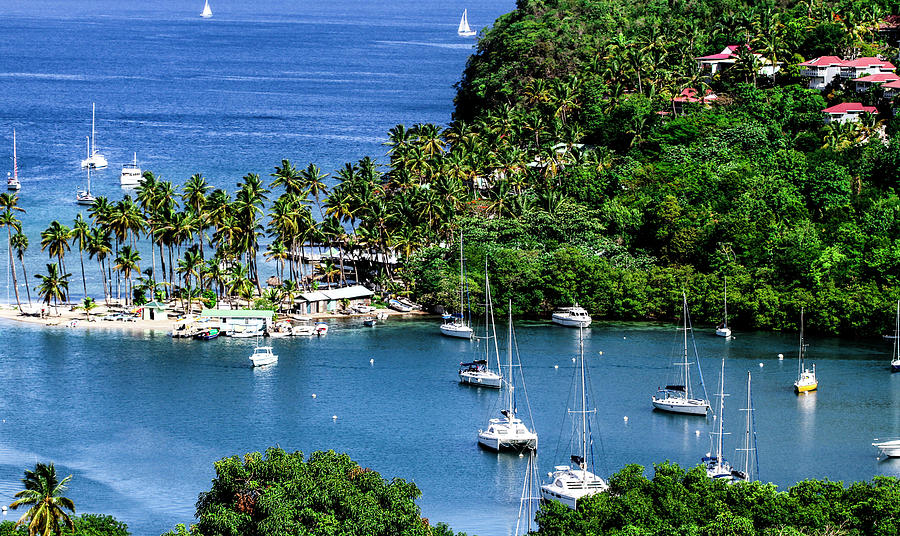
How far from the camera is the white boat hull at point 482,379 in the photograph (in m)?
98.8

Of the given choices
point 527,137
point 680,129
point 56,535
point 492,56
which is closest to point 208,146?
point 492,56

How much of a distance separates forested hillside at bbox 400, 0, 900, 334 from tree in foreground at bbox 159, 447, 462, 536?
5243 centimetres

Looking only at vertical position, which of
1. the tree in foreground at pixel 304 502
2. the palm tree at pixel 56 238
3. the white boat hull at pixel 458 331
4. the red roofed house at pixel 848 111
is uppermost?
the red roofed house at pixel 848 111

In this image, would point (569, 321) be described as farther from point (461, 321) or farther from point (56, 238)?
point (56, 238)

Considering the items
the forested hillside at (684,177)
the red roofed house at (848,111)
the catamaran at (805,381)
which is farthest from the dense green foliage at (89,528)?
the red roofed house at (848,111)

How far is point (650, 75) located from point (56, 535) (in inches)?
4200

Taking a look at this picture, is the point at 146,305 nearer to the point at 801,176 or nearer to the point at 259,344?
the point at 259,344

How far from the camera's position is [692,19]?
17512 centimetres

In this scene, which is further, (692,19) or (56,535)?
(692,19)

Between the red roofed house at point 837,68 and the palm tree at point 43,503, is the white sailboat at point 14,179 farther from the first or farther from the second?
the palm tree at point 43,503

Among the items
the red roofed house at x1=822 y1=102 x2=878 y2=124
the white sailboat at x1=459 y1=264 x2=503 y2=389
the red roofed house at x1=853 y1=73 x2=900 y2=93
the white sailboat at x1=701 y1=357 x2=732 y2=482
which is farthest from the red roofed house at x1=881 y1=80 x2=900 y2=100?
the white sailboat at x1=701 y1=357 x2=732 y2=482

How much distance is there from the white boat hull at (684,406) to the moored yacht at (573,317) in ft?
65.5

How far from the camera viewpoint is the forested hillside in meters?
115

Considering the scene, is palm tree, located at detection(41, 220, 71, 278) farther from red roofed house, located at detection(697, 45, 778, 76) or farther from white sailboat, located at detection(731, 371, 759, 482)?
red roofed house, located at detection(697, 45, 778, 76)
